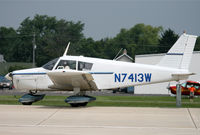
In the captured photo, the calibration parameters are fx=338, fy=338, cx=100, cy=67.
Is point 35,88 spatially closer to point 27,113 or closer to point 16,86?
point 16,86

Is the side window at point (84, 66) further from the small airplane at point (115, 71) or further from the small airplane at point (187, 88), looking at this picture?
the small airplane at point (187, 88)

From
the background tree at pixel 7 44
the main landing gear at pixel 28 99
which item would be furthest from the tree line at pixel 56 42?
the main landing gear at pixel 28 99

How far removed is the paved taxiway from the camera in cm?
770

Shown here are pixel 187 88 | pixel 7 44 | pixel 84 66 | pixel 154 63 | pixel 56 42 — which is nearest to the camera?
pixel 84 66

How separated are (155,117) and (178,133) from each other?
2.36m

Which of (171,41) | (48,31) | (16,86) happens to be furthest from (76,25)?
(16,86)

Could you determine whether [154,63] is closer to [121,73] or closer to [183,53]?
[183,53]

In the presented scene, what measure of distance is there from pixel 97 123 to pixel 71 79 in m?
3.72

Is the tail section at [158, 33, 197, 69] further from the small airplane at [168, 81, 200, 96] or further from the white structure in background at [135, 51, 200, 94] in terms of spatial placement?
the white structure in background at [135, 51, 200, 94]

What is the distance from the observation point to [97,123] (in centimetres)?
884

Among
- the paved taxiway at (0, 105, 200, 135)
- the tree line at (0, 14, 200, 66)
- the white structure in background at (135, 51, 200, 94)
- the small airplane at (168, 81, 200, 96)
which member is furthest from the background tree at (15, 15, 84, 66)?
the paved taxiway at (0, 105, 200, 135)

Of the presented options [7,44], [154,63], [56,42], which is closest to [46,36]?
[56,42]

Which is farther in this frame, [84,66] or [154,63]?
[154,63]

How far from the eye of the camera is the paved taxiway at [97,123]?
7.70 meters
